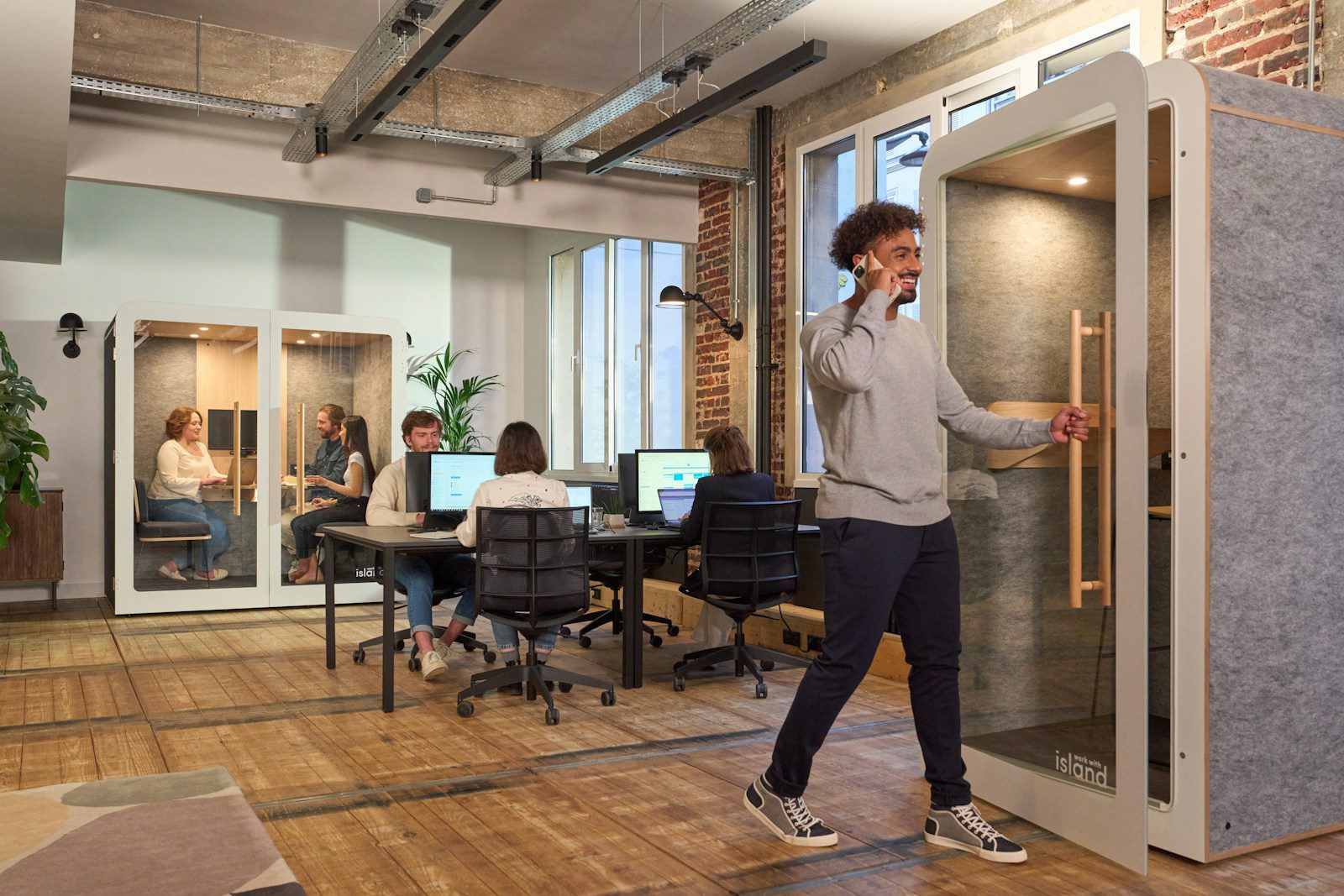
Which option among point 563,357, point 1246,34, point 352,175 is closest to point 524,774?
point 1246,34

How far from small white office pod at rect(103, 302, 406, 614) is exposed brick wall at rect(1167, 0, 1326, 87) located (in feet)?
18.5

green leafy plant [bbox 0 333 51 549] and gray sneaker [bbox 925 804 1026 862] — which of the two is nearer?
gray sneaker [bbox 925 804 1026 862]

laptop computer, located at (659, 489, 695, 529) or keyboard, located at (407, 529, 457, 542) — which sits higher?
laptop computer, located at (659, 489, 695, 529)

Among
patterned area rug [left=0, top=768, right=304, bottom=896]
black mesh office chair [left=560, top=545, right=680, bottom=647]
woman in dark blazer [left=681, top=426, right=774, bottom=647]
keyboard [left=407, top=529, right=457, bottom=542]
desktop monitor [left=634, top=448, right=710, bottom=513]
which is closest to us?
patterned area rug [left=0, top=768, right=304, bottom=896]

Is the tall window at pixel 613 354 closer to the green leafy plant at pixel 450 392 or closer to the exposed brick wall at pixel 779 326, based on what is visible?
the green leafy plant at pixel 450 392

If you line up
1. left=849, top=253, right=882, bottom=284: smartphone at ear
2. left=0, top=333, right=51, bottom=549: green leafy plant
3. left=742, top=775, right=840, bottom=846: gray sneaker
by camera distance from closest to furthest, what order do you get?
left=849, top=253, right=882, bottom=284: smartphone at ear
left=742, top=775, right=840, bottom=846: gray sneaker
left=0, top=333, right=51, bottom=549: green leafy plant

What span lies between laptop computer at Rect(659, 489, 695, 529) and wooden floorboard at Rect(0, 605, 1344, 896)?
78 cm

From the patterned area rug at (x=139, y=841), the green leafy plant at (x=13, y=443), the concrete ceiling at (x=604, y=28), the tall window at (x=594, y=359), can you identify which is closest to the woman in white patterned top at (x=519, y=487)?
the patterned area rug at (x=139, y=841)

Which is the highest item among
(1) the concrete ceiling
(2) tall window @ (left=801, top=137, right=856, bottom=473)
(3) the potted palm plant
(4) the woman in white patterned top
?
(1) the concrete ceiling

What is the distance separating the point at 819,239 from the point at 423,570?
3.38 meters

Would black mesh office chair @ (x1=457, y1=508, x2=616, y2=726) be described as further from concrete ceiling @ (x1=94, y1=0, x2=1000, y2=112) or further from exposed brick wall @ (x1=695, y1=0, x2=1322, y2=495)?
concrete ceiling @ (x1=94, y1=0, x2=1000, y2=112)

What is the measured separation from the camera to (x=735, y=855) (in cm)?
288

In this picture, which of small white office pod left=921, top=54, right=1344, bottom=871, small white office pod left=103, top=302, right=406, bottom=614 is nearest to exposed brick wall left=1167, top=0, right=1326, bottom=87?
small white office pod left=921, top=54, right=1344, bottom=871

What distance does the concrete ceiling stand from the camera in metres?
5.90
